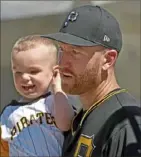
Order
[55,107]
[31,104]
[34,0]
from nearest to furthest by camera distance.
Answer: [55,107], [31,104], [34,0]

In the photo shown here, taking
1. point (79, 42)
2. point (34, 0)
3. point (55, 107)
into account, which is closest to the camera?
point (79, 42)

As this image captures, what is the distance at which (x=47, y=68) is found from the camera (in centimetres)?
263

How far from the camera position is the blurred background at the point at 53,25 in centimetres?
416

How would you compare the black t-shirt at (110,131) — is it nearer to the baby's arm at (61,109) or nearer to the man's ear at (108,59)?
the man's ear at (108,59)

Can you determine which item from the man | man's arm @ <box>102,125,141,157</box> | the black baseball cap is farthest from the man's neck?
man's arm @ <box>102,125,141,157</box>

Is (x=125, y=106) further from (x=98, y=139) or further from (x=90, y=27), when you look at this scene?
(x=90, y=27)

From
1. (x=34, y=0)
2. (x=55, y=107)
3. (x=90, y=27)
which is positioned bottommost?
(x=55, y=107)

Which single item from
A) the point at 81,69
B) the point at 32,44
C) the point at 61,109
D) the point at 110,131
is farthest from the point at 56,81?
the point at 110,131

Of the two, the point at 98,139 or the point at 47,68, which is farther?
the point at 47,68

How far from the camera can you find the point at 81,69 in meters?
2.07

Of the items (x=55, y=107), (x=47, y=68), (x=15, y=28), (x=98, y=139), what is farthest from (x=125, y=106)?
(x=15, y=28)

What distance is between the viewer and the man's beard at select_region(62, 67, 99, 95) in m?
2.06

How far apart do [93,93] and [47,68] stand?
59cm

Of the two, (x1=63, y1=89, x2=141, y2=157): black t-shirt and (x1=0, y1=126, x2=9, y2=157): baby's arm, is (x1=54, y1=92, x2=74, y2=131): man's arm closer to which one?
(x1=63, y1=89, x2=141, y2=157): black t-shirt
